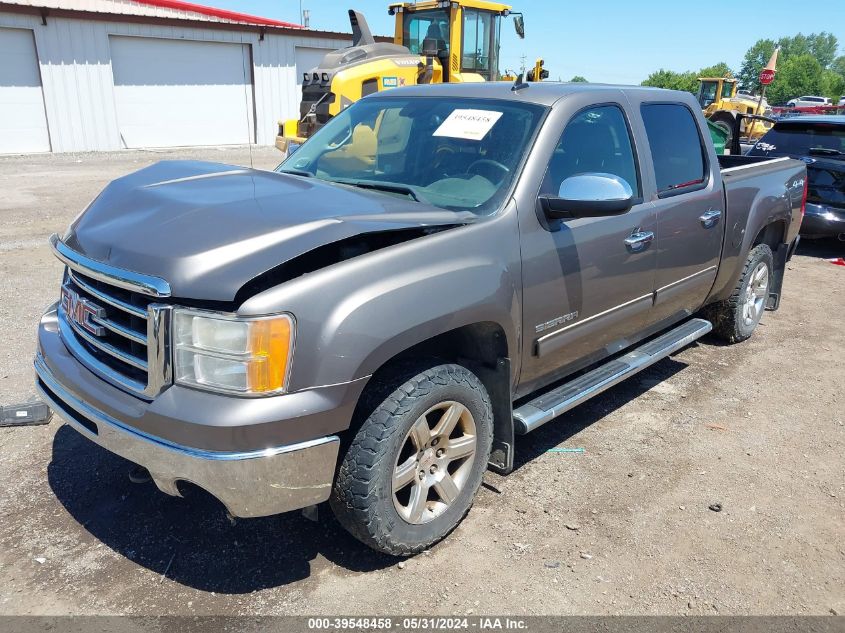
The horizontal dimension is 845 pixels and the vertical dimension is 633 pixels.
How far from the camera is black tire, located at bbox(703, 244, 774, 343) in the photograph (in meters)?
5.40

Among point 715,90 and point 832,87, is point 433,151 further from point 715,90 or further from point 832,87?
point 832,87

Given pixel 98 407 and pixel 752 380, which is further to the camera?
pixel 752 380

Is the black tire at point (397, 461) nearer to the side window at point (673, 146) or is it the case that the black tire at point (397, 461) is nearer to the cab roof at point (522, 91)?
the cab roof at point (522, 91)

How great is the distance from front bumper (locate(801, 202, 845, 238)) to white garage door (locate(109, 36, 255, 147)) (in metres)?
16.9

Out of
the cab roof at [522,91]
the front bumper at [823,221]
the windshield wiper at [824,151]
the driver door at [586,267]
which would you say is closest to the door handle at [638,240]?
the driver door at [586,267]

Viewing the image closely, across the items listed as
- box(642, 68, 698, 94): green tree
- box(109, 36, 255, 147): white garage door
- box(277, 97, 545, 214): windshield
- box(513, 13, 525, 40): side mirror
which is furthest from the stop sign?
box(642, 68, 698, 94): green tree

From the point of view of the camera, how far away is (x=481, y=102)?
3654 millimetres

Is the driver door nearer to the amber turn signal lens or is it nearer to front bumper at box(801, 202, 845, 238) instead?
the amber turn signal lens

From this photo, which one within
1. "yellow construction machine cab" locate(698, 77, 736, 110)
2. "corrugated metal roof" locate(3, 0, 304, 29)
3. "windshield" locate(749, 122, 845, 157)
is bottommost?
"windshield" locate(749, 122, 845, 157)

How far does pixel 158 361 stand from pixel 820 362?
506cm

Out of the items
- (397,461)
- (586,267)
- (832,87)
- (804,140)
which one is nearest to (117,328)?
(397,461)

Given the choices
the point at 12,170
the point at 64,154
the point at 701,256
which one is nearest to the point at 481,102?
the point at 701,256

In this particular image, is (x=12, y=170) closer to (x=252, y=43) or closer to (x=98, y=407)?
(x=252, y=43)

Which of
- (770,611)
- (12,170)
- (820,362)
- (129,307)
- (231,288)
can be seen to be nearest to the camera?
(231,288)
